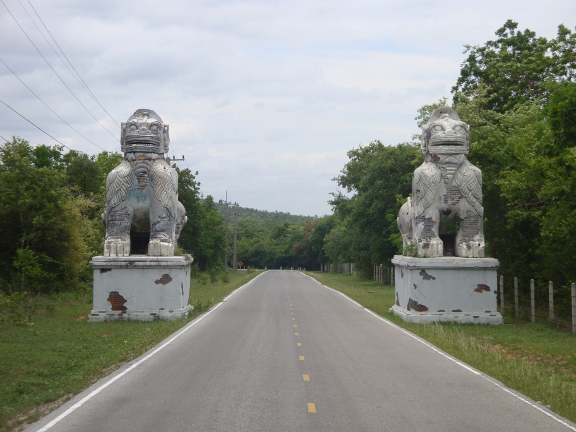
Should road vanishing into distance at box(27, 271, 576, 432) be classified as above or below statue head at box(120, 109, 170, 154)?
below

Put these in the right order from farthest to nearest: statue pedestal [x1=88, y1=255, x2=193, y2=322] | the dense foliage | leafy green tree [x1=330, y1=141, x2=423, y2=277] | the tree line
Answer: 1. leafy green tree [x1=330, y1=141, x2=423, y2=277]
2. the dense foliage
3. statue pedestal [x1=88, y1=255, x2=193, y2=322]
4. the tree line

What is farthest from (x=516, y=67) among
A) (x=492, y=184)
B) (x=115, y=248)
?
(x=115, y=248)

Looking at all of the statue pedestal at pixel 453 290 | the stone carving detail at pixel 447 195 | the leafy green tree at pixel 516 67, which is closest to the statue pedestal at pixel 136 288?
the statue pedestal at pixel 453 290

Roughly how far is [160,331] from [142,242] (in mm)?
4795

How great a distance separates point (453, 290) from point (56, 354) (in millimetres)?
10557

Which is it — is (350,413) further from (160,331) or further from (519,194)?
(519,194)

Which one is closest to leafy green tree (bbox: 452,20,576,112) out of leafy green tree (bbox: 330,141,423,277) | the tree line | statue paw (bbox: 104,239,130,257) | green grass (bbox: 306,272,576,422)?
the tree line

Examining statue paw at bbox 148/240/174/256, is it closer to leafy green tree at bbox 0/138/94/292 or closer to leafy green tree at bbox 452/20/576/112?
leafy green tree at bbox 0/138/94/292

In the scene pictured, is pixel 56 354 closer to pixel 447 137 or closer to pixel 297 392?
pixel 297 392

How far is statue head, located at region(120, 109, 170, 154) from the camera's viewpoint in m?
15.8

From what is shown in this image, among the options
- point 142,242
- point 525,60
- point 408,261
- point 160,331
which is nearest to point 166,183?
point 142,242

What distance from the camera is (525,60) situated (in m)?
24.6

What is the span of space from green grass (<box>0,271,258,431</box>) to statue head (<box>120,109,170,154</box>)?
5.18 metres

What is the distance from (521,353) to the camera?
1131cm
